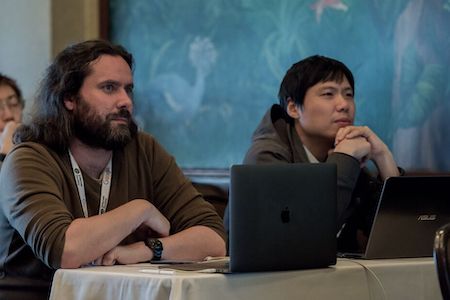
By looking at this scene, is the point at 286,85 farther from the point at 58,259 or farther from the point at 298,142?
the point at 58,259

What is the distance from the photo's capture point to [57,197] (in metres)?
2.46

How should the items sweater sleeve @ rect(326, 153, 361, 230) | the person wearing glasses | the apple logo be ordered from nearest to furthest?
the apple logo < sweater sleeve @ rect(326, 153, 361, 230) < the person wearing glasses

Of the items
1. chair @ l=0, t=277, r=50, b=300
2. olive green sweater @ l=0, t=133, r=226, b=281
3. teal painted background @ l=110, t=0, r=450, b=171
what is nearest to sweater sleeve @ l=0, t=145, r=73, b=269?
olive green sweater @ l=0, t=133, r=226, b=281

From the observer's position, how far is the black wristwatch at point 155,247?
7.96 feet

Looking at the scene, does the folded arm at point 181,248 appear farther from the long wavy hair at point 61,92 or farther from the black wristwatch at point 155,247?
the long wavy hair at point 61,92

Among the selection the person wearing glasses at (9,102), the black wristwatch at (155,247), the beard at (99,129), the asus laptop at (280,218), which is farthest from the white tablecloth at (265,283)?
the person wearing glasses at (9,102)

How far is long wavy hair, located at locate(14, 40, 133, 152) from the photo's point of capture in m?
2.67

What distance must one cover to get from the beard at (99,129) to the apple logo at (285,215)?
0.74 metres

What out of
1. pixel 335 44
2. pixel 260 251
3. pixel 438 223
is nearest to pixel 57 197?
pixel 260 251

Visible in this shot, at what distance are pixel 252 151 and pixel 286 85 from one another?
31 centimetres

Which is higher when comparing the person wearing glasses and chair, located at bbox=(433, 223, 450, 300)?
the person wearing glasses

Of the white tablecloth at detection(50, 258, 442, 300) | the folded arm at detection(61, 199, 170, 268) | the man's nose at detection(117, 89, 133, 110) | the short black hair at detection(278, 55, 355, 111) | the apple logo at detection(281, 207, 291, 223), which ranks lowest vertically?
the white tablecloth at detection(50, 258, 442, 300)

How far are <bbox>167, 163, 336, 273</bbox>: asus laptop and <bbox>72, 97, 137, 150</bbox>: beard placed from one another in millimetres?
617

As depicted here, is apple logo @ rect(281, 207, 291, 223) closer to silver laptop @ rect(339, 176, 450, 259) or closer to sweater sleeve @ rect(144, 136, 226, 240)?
silver laptop @ rect(339, 176, 450, 259)
